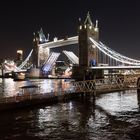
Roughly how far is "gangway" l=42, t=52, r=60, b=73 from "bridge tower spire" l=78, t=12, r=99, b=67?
32.7 metres

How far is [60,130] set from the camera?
93.5ft

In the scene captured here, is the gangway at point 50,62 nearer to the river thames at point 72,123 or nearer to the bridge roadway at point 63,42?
the bridge roadway at point 63,42

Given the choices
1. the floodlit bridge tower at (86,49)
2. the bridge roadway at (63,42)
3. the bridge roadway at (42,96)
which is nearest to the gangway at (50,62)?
the bridge roadway at (63,42)

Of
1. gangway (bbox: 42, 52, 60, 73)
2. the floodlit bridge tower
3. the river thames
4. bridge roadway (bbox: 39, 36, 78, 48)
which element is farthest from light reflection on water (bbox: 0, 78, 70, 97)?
gangway (bbox: 42, 52, 60, 73)

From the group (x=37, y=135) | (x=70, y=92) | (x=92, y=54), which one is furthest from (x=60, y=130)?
(x=92, y=54)

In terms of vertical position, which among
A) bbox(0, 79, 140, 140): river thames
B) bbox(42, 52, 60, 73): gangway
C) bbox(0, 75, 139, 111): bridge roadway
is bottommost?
bbox(0, 79, 140, 140): river thames

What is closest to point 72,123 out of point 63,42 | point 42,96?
point 42,96

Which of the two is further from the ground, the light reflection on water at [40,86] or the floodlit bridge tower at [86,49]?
the floodlit bridge tower at [86,49]

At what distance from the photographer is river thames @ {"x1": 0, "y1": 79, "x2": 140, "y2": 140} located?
26.7m

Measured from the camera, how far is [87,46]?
139 m

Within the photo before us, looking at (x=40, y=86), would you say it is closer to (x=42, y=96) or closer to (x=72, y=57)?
(x=42, y=96)

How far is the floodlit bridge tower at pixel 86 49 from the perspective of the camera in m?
137

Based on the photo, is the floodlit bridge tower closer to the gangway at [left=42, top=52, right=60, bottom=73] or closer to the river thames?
the gangway at [left=42, top=52, right=60, bottom=73]

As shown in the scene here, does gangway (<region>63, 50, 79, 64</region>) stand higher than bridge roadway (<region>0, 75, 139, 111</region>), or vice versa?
gangway (<region>63, 50, 79, 64</region>)
